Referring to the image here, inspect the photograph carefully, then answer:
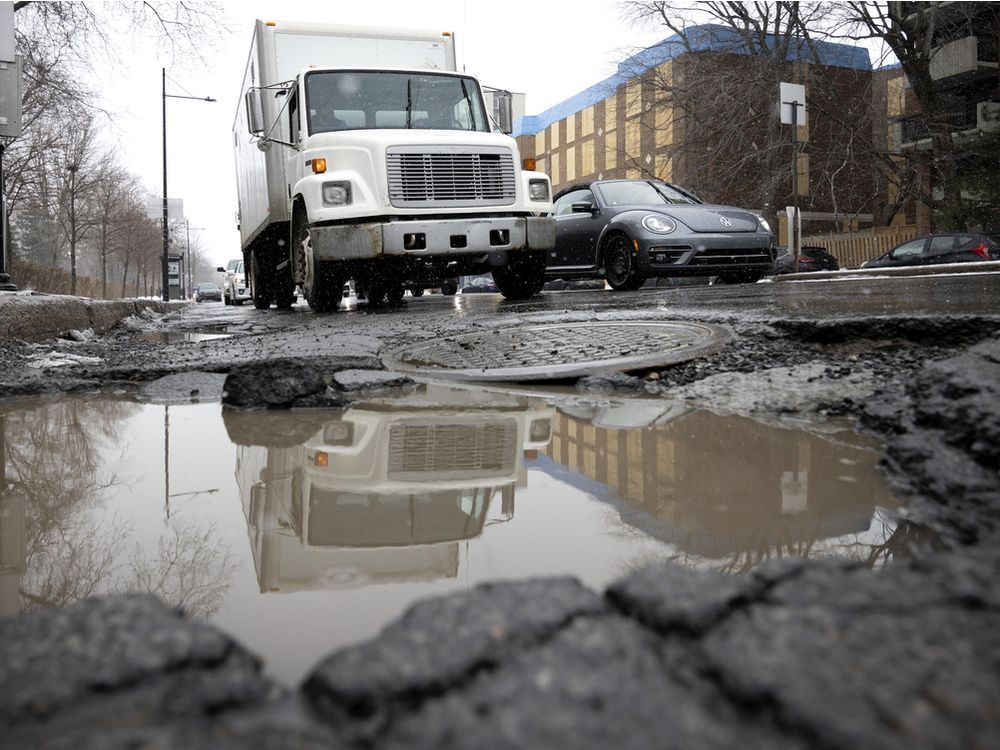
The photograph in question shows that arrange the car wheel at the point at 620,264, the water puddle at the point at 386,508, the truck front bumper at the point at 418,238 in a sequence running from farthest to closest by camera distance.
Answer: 1. the car wheel at the point at 620,264
2. the truck front bumper at the point at 418,238
3. the water puddle at the point at 386,508

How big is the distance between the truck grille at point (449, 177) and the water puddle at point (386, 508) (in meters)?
5.70

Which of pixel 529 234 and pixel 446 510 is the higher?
pixel 529 234

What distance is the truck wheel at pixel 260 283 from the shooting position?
45.6 feet

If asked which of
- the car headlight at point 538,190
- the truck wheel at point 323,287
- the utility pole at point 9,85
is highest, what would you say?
the utility pole at point 9,85

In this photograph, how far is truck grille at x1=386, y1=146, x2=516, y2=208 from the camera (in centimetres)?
860

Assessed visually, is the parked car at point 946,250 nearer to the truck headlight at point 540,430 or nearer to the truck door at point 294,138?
the truck door at point 294,138

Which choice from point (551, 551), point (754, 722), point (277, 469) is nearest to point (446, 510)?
point (551, 551)

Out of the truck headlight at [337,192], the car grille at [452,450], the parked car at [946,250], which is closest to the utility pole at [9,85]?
the truck headlight at [337,192]

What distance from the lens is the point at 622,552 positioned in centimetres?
173

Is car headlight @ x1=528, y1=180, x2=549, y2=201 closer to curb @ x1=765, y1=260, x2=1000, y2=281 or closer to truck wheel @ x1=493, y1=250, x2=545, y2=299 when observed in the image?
truck wheel @ x1=493, y1=250, x2=545, y2=299

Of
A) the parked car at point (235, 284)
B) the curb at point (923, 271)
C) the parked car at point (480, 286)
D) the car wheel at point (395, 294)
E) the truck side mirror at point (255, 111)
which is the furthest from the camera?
the parked car at point (480, 286)

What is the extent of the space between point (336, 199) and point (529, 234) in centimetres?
209

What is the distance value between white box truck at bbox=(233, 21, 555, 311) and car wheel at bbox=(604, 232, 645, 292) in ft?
3.69

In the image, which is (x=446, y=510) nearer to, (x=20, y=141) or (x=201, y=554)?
(x=201, y=554)
